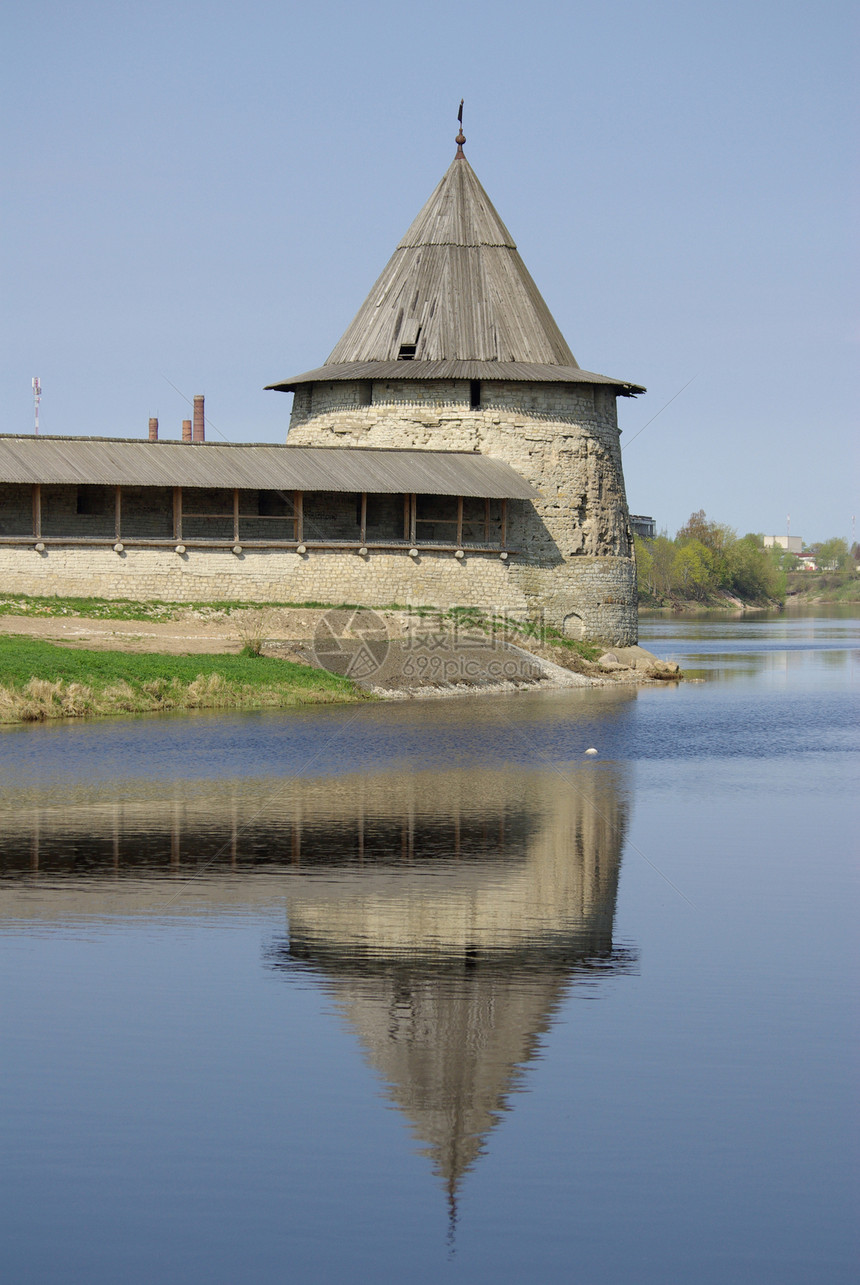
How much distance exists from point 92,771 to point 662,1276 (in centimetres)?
1353

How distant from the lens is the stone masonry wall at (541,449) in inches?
1626

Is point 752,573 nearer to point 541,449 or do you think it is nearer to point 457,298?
point 457,298

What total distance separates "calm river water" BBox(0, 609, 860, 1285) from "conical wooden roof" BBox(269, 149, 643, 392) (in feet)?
84.8

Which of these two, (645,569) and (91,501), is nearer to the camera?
(91,501)

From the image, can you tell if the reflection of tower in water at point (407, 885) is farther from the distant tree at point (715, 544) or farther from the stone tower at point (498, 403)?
the distant tree at point (715, 544)

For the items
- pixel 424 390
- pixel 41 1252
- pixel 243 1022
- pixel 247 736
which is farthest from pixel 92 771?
pixel 424 390

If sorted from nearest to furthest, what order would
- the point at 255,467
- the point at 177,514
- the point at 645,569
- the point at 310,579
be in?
the point at 177,514 → the point at 255,467 → the point at 310,579 → the point at 645,569

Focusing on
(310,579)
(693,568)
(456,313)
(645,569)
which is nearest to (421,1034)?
(310,579)

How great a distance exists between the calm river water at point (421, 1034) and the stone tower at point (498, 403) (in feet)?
78.4

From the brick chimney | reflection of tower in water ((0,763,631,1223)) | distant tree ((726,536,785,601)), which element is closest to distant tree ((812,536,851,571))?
distant tree ((726,536,785,601))

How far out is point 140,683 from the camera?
26.6 metres

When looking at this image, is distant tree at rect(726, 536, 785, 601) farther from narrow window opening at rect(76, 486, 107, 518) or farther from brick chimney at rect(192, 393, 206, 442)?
narrow window opening at rect(76, 486, 107, 518)

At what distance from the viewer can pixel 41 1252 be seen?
616 cm

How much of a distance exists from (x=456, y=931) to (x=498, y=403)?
31921 mm
